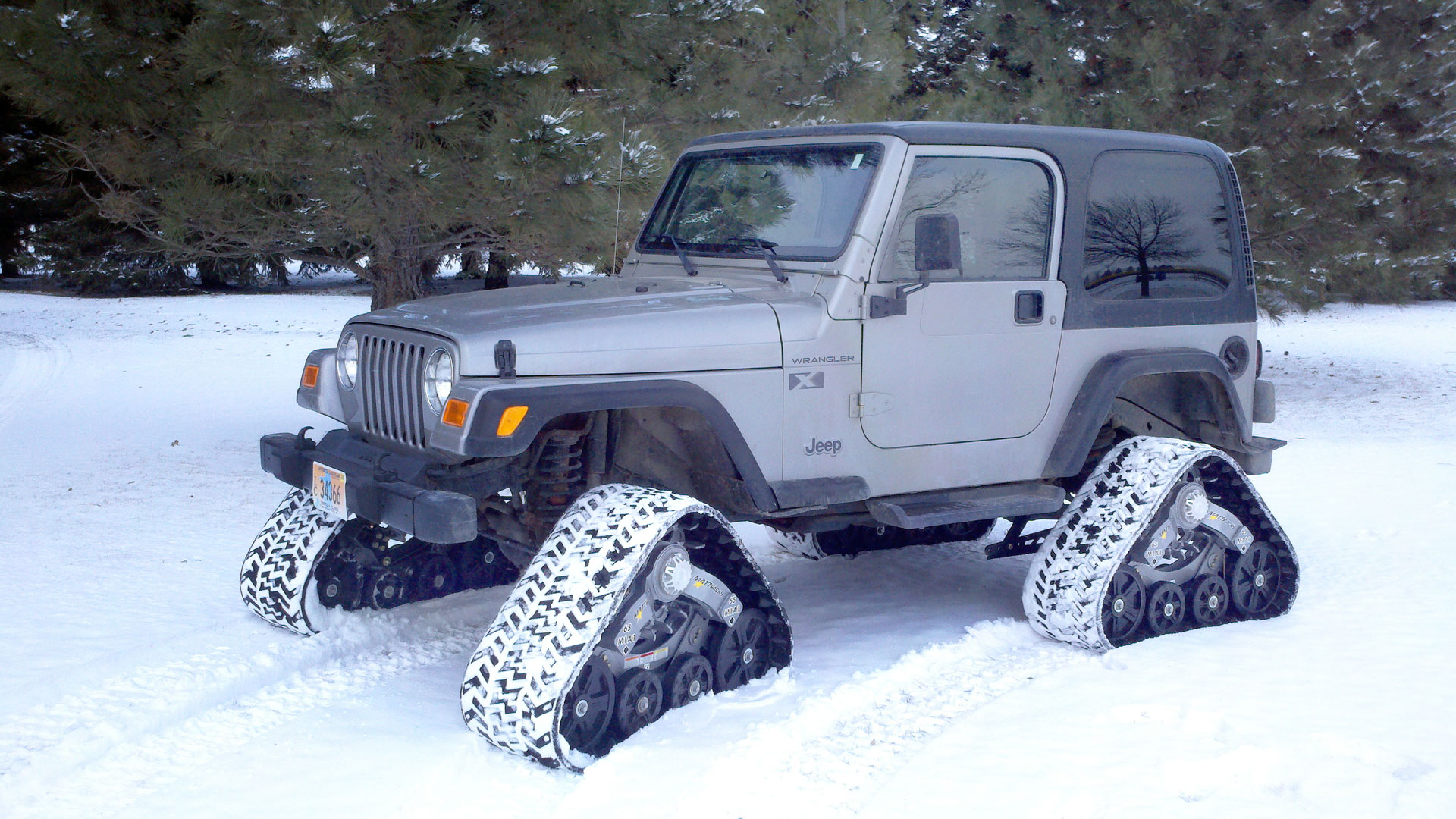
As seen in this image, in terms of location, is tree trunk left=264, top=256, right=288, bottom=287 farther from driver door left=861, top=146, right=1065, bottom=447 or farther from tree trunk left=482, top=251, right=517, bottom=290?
driver door left=861, top=146, right=1065, bottom=447

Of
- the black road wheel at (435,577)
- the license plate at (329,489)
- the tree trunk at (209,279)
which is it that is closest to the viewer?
the license plate at (329,489)

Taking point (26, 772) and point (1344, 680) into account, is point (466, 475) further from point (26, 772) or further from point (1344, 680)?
point (1344, 680)

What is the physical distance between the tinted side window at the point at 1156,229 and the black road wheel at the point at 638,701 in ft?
7.64

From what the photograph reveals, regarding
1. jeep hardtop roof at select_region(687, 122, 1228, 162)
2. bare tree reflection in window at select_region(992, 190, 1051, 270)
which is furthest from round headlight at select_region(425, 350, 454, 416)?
bare tree reflection in window at select_region(992, 190, 1051, 270)

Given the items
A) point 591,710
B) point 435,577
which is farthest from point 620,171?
point 591,710

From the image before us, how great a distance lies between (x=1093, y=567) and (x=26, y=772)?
3.57 meters

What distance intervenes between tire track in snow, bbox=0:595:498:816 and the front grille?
927mm

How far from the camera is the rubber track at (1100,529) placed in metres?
4.51

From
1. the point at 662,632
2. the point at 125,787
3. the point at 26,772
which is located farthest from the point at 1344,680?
the point at 26,772

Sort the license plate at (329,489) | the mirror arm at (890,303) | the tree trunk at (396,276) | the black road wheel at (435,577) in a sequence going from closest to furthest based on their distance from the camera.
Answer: the license plate at (329,489) → the mirror arm at (890,303) → the black road wheel at (435,577) → the tree trunk at (396,276)

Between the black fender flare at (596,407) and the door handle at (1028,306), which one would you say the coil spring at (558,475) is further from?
the door handle at (1028,306)

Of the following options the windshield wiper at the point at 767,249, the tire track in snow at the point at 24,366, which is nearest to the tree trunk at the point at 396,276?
the windshield wiper at the point at 767,249

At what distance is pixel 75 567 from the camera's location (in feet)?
18.4

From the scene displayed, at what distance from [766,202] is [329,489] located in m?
1.94
